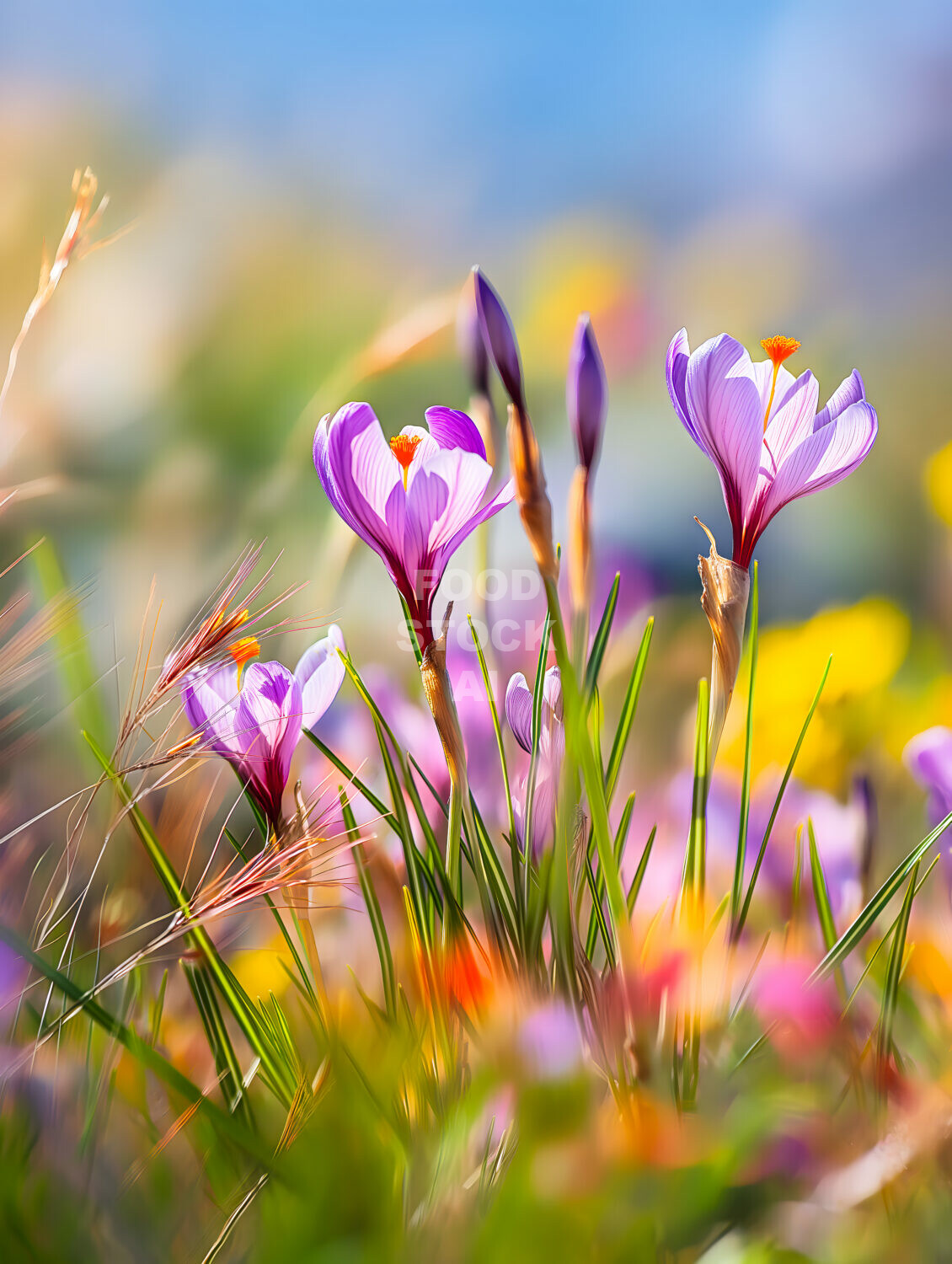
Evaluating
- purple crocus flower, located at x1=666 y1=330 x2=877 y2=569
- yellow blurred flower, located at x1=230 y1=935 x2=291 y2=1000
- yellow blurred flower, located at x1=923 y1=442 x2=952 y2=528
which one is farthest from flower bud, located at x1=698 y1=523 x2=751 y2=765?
yellow blurred flower, located at x1=923 y1=442 x2=952 y2=528

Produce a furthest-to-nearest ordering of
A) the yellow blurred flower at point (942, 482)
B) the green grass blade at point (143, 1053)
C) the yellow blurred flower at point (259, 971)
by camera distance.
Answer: the yellow blurred flower at point (942, 482) → the yellow blurred flower at point (259, 971) → the green grass blade at point (143, 1053)

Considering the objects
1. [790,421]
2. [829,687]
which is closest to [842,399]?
[790,421]

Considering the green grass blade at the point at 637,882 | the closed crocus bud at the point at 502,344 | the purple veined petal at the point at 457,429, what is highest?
the closed crocus bud at the point at 502,344

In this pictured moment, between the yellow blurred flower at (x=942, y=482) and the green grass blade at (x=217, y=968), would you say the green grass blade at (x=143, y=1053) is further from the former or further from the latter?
the yellow blurred flower at (x=942, y=482)

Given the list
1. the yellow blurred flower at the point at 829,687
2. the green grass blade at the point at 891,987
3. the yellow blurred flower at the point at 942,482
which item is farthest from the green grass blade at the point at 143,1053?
the yellow blurred flower at the point at 942,482

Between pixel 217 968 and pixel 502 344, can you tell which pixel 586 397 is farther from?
pixel 217 968

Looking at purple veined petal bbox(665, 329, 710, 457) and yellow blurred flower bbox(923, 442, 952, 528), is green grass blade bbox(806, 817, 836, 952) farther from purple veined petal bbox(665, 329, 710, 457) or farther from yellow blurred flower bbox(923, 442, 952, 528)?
yellow blurred flower bbox(923, 442, 952, 528)
